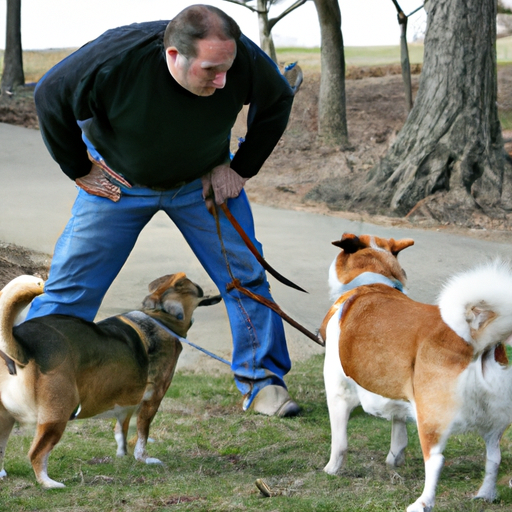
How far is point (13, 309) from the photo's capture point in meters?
3.43

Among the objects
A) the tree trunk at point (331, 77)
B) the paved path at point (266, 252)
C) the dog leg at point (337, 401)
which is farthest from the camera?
the tree trunk at point (331, 77)

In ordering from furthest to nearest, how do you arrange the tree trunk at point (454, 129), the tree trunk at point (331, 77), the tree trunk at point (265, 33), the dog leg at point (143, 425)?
1. the tree trunk at point (265, 33)
2. the tree trunk at point (331, 77)
3. the tree trunk at point (454, 129)
4. the dog leg at point (143, 425)

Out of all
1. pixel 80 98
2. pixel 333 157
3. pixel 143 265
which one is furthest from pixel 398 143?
pixel 80 98

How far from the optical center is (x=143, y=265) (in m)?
8.72

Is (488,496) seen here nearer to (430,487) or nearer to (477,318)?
(430,487)

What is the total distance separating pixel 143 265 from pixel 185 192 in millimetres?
4355

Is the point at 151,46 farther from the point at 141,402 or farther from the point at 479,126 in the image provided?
the point at 479,126

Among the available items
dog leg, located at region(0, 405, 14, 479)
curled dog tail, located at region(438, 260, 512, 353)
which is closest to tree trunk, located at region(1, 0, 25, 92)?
dog leg, located at region(0, 405, 14, 479)

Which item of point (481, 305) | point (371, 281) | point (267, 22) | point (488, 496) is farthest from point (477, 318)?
point (267, 22)

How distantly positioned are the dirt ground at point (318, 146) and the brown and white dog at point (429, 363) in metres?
4.68

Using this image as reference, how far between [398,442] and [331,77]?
13.1 meters

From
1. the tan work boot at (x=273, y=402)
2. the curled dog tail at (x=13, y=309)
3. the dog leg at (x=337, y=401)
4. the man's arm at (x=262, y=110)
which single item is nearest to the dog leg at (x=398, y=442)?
the dog leg at (x=337, y=401)

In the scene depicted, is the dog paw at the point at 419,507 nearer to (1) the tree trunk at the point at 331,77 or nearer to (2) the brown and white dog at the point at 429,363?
(2) the brown and white dog at the point at 429,363

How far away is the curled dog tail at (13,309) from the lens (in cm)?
340
